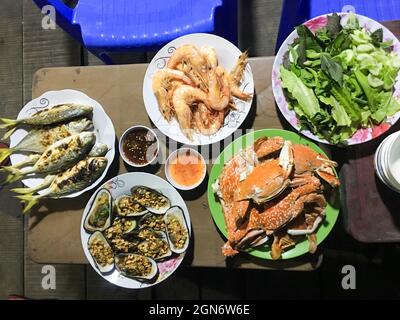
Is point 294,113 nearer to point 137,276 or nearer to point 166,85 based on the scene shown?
point 166,85

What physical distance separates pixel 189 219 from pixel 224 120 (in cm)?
38

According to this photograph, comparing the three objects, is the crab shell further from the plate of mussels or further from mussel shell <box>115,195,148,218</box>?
mussel shell <box>115,195,148,218</box>

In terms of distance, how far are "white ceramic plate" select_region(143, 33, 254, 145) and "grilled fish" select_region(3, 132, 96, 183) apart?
0.87 ft

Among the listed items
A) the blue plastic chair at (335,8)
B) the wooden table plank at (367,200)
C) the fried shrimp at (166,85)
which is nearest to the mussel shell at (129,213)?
the fried shrimp at (166,85)

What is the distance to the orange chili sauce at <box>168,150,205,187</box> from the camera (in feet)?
5.13

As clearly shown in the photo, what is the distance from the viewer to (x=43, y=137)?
1636 mm

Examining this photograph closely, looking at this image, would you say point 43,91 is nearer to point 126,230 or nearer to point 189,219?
point 126,230

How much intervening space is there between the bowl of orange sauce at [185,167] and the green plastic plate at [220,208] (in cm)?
6

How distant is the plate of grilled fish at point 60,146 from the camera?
159 centimetres

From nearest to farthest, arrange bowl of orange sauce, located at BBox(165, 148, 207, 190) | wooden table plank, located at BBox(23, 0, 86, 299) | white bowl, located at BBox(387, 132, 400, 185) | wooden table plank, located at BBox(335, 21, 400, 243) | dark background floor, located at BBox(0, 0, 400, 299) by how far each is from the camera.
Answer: white bowl, located at BBox(387, 132, 400, 185) → wooden table plank, located at BBox(335, 21, 400, 243) → bowl of orange sauce, located at BBox(165, 148, 207, 190) → dark background floor, located at BBox(0, 0, 400, 299) → wooden table plank, located at BBox(23, 0, 86, 299)

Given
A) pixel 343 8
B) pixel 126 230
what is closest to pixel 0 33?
pixel 126 230

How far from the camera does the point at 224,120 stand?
154 centimetres

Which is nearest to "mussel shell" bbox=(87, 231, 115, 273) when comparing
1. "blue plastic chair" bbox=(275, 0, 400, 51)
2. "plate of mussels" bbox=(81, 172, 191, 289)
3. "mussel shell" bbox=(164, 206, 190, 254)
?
"plate of mussels" bbox=(81, 172, 191, 289)

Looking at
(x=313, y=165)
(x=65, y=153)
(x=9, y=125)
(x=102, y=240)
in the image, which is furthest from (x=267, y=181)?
(x=9, y=125)
